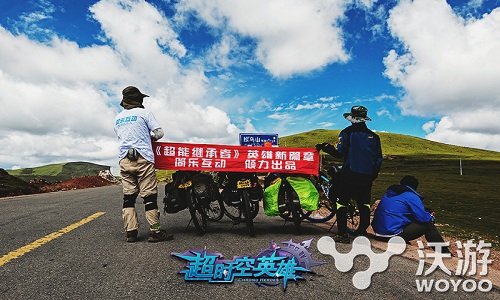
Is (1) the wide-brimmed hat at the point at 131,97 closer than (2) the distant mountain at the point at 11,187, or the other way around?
(1) the wide-brimmed hat at the point at 131,97

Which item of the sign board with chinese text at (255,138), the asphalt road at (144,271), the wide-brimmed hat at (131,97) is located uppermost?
the sign board with chinese text at (255,138)

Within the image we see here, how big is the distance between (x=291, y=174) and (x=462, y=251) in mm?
3572

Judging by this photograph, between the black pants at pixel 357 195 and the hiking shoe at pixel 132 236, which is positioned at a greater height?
the black pants at pixel 357 195

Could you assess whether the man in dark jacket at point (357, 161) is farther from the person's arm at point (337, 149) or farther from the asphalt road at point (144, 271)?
the asphalt road at point (144, 271)

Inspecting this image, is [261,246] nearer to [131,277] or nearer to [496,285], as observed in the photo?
[131,277]

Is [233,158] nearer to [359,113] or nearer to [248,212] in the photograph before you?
[248,212]

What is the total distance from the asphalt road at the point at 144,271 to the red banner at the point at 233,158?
53.6 inches

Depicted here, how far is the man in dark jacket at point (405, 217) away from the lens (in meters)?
6.66

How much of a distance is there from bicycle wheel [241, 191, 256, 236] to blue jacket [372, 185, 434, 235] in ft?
8.11

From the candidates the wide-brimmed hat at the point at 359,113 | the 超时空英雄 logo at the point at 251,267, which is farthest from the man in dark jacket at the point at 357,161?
the 超时空英雄 logo at the point at 251,267

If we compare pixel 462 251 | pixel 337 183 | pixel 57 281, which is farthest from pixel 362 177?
pixel 57 281

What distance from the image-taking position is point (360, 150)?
7.34 meters

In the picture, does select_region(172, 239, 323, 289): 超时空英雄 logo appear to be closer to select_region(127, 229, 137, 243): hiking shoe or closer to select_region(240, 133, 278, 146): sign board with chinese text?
select_region(127, 229, 137, 243): hiking shoe

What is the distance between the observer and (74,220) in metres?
9.12
